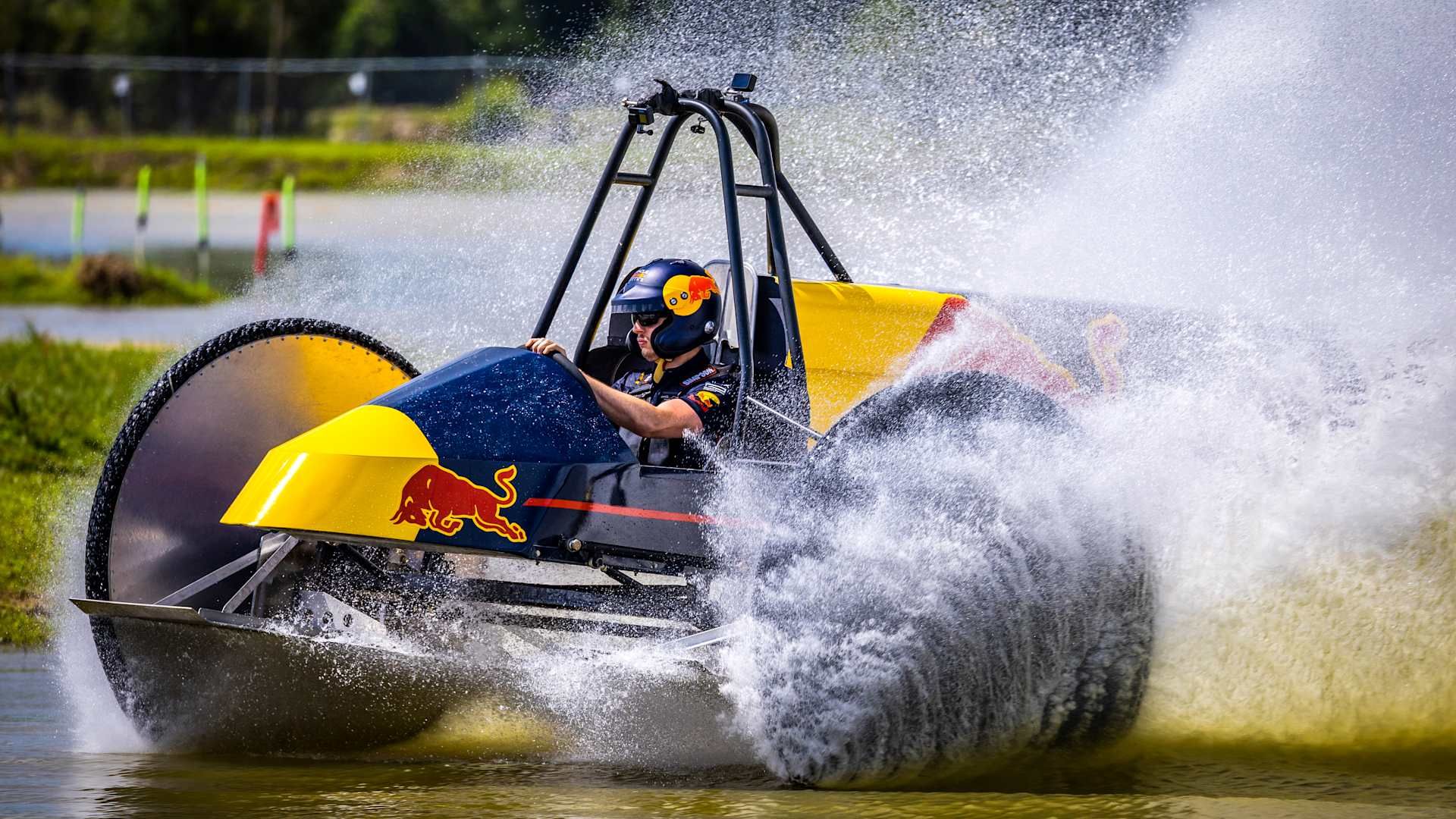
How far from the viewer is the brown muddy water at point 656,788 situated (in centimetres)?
487

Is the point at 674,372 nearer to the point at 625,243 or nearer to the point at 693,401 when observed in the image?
the point at 693,401

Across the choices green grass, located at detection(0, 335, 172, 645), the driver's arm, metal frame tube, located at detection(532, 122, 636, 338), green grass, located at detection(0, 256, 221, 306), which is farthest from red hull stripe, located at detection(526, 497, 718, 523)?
green grass, located at detection(0, 256, 221, 306)

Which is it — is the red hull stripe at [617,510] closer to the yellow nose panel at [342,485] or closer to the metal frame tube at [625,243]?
the yellow nose panel at [342,485]

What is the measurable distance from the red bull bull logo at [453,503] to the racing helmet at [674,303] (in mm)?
879

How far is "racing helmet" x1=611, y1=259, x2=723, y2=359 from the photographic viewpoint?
5992 millimetres

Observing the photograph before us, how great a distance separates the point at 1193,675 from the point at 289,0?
48608 millimetres

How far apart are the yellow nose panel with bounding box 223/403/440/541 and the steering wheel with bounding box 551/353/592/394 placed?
526 mm

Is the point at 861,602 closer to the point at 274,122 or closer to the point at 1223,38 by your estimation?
the point at 1223,38

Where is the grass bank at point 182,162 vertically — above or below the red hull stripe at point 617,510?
above

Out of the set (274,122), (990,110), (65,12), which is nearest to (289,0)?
(65,12)

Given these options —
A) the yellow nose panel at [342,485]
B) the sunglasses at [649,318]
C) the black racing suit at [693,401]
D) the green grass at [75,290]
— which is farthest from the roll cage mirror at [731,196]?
the green grass at [75,290]

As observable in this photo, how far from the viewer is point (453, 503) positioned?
17.3 ft

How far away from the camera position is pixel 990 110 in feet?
34.3

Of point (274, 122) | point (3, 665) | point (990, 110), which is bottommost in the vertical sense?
point (3, 665)
